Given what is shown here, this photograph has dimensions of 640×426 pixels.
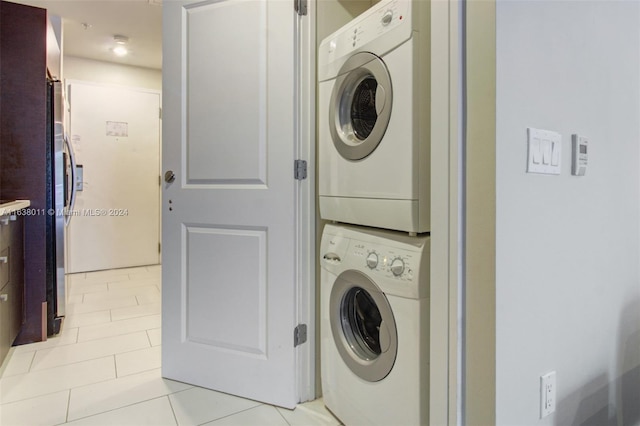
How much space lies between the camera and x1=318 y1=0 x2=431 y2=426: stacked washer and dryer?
1.17 meters

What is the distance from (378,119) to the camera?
1307mm

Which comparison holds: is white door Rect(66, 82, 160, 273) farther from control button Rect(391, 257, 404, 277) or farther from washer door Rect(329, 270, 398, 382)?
control button Rect(391, 257, 404, 277)

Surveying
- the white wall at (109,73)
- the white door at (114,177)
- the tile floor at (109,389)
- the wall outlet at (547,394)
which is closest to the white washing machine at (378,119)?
the wall outlet at (547,394)

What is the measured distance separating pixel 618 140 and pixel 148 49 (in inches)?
162

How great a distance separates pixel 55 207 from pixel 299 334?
1861 millimetres

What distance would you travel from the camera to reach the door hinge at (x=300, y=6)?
1.58 meters

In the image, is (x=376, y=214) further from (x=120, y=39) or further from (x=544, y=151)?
(x=120, y=39)

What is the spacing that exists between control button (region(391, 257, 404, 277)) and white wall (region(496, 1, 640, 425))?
0.33 meters

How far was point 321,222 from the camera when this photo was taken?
5.60 feet

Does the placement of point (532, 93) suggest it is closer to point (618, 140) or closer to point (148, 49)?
point (618, 140)

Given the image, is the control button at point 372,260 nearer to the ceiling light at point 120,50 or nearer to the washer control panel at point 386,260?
the washer control panel at point 386,260


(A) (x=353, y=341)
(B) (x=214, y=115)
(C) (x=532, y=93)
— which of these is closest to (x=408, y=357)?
(A) (x=353, y=341)

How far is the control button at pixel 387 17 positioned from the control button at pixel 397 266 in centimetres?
79

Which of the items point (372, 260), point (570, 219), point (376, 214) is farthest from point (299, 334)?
point (570, 219)
